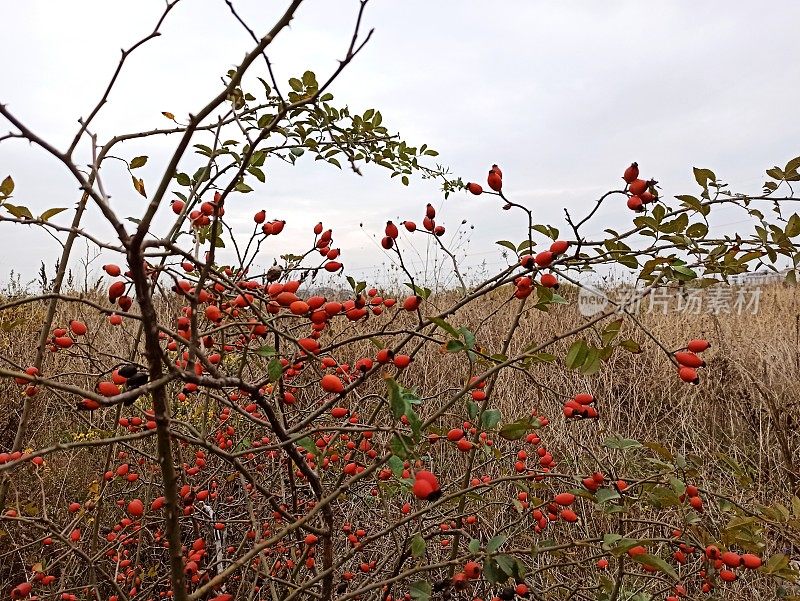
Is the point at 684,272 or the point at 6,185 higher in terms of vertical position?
the point at 6,185

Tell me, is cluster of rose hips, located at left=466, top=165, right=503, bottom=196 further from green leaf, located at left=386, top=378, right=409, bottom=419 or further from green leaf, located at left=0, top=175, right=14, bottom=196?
green leaf, located at left=0, top=175, right=14, bottom=196

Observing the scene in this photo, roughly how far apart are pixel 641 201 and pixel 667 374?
340 centimetres

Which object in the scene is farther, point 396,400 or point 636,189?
point 636,189

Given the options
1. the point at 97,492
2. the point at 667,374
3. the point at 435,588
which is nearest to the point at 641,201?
the point at 435,588

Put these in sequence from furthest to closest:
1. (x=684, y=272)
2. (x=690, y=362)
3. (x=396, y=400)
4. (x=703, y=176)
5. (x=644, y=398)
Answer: (x=644, y=398), (x=703, y=176), (x=684, y=272), (x=690, y=362), (x=396, y=400)

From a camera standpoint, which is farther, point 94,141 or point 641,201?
point 641,201

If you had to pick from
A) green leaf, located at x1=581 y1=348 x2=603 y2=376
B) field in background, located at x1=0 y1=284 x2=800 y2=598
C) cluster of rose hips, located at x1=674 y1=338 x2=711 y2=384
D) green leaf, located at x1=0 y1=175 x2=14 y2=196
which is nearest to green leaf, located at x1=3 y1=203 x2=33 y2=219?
green leaf, located at x1=0 y1=175 x2=14 y2=196

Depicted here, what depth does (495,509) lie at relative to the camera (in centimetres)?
263

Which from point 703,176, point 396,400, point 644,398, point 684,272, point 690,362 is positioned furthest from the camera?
point 644,398

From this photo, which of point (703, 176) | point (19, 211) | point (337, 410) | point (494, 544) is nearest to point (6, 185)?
point (19, 211)

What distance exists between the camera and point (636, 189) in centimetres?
104

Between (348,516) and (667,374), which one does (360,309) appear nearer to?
(348,516)

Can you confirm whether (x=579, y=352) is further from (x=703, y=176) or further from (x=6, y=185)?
(x=6, y=185)

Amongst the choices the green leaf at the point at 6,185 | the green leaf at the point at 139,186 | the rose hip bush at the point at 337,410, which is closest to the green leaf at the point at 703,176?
the rose hip bush at the point at 337,410
